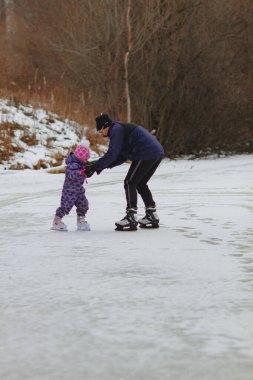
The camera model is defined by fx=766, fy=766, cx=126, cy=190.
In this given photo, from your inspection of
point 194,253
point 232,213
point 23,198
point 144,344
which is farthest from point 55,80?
point 144,344

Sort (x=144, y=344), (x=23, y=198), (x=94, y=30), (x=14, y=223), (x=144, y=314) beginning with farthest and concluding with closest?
1. (x=94, y=30)
2. (x=23, y=198)
3. (x=14, y=223)
4. (x=144, y=314)
5. (x=144, y=344)

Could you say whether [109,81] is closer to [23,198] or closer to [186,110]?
[186,110]

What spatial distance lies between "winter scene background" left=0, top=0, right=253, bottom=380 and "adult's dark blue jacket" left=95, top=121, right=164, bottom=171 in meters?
0.80

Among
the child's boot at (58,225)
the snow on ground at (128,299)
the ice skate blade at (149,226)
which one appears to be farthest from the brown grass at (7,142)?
the child's boot at (58,225)

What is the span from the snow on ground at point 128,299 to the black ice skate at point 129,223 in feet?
0.32

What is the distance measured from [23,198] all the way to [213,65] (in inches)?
611

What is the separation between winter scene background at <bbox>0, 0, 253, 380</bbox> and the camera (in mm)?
3648

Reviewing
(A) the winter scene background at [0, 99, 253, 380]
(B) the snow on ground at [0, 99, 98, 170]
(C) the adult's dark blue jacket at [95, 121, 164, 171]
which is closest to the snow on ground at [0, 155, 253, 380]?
(A) the winter scene background at [0, 99, 253, 380]

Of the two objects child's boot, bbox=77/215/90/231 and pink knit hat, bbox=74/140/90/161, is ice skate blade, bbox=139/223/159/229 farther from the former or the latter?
pink knit hat, bbox=74/140/90/161

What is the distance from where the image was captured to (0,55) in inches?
1560

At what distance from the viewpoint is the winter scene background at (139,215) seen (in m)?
3.65

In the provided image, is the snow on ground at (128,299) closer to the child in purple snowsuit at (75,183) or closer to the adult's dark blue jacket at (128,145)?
the child in purple snowsuit at (75,183)

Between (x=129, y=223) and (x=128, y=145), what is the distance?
848 mm

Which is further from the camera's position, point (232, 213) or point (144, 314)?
point (232, 213)
